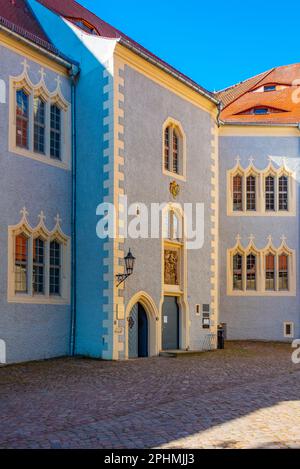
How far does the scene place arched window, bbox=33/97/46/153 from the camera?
18.5 metres

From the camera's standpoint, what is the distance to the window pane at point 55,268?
734 inches

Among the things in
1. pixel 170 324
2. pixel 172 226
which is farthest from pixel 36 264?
pixel 170 324

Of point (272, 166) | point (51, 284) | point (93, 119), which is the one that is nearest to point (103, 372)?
point (51, 284)

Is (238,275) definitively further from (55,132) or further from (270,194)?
(55,132)

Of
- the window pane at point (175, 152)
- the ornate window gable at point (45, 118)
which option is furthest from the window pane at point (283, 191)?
the ornate window gable at point (45, 118)

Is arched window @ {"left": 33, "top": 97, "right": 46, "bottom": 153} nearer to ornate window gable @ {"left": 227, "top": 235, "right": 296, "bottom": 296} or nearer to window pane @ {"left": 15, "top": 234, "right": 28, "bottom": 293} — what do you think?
window pane @ {"left": 15, "top": 234, "right": 28, "bottom": 293}

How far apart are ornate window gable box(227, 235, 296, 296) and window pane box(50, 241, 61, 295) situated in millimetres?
10175

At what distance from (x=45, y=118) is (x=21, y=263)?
14.5 feet

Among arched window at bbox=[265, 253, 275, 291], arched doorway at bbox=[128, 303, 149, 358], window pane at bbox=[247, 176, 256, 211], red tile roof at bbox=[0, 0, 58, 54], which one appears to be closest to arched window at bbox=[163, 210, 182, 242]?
arched doorway at bbox=[128, 303, 149, 358]

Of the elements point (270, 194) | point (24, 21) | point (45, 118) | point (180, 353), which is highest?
point (24, 21)

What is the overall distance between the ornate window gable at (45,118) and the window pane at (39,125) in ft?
0.13

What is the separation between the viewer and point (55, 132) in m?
19.3

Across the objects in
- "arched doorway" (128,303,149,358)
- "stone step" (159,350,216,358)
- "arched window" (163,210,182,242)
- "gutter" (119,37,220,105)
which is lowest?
"stone step" (159,350,216,358)

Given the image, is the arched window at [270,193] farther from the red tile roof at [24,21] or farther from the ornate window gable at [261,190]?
the red tile roof at [24,21]
